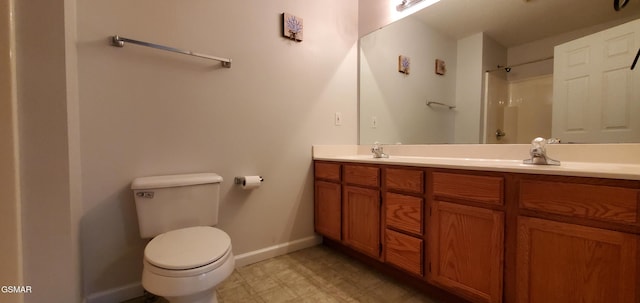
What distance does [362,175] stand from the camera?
1.69m

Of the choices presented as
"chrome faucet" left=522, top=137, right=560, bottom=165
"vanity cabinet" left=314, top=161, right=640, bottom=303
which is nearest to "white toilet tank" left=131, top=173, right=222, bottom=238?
"vanity cabinet" left=314, top=161, right=640, bottom=303

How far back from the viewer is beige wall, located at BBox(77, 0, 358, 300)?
1.31 meters

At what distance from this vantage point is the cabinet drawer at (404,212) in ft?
4.48

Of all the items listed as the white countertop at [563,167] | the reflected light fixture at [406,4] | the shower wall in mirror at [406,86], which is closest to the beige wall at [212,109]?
the shower wall in mirror at [406,86]

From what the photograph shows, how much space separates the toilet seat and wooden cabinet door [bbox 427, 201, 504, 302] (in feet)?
3.35

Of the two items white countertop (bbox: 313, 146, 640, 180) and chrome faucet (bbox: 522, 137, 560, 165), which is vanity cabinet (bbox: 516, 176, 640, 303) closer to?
white countertop (bbox: 313, 146, 640, 180)

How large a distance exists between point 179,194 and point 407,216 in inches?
49.1

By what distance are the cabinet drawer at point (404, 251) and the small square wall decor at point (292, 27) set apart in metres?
1.54

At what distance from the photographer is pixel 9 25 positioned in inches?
13.6

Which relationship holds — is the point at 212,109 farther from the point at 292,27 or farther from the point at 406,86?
the point at 406,86

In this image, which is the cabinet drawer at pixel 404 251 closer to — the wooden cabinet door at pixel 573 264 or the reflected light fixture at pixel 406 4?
the wooden cabinet door at pixel 573 264

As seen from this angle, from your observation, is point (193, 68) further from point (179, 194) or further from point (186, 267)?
point (186, 267)

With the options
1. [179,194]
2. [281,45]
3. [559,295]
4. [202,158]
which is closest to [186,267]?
[179,194]

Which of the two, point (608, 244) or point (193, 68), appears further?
point (193, 68)
